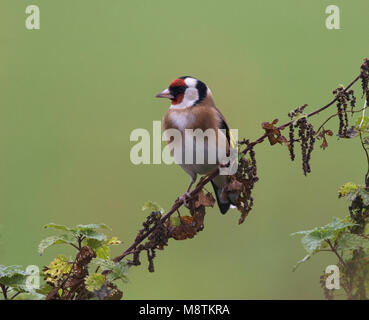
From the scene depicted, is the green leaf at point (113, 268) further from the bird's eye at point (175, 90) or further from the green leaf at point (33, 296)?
the bird's eye at point (175, 90)

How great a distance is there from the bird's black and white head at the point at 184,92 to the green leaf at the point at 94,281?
4.40ft

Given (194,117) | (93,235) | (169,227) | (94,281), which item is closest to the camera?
(94,281)

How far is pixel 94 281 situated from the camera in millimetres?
1300

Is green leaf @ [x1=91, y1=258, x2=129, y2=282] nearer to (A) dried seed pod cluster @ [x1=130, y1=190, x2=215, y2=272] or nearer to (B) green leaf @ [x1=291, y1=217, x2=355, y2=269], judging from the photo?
(A) dried seed pod cluster @ [x1=130, y1=190, x2=215, y2=272]

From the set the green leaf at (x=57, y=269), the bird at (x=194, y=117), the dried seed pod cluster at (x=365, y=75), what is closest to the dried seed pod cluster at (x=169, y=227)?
the green leaf at (x=57, y=269)

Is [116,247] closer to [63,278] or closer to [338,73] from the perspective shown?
[338,73]

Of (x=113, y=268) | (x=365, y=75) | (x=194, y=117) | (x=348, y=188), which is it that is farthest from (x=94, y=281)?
(x=194, y=117)

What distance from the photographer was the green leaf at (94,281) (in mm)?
1289

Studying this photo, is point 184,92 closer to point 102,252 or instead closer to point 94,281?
point 102,252

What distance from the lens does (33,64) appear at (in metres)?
6.33

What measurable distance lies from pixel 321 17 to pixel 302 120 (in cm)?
506

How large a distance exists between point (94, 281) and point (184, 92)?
4.60 feet

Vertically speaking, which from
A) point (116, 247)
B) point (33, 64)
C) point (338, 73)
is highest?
point (33, 64)
